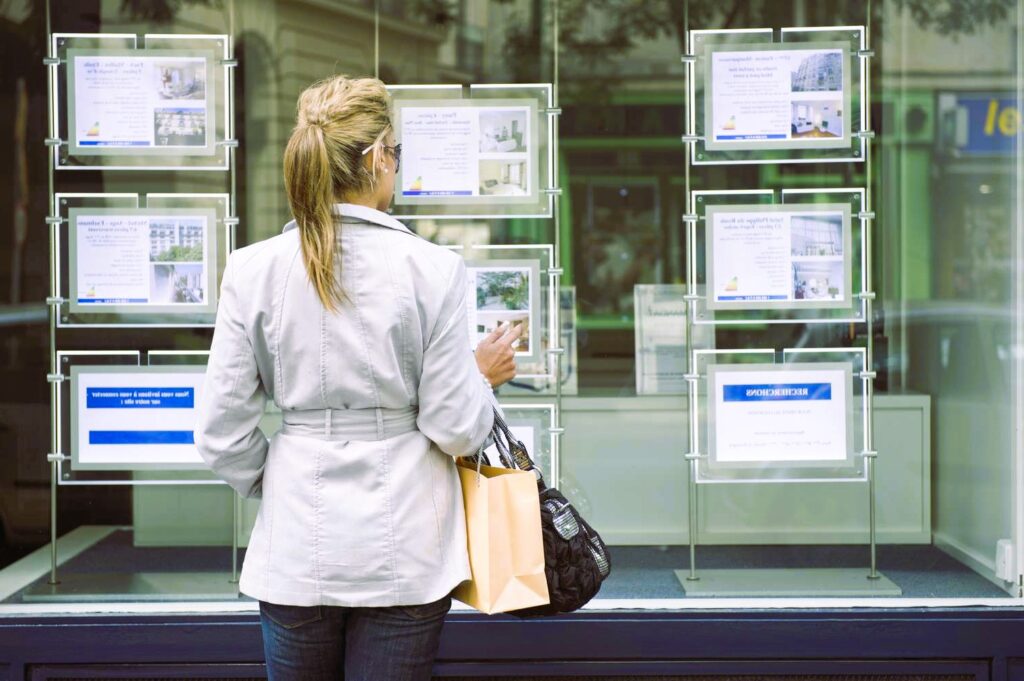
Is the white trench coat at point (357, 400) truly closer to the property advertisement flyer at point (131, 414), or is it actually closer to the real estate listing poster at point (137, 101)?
the property advertisement flyer at point (131, 414)

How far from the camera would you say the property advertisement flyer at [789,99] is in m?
4.75

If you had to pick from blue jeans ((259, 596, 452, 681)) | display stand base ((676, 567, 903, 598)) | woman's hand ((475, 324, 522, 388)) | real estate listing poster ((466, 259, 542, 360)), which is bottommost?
display stand base ((676, 567, 903, 598))

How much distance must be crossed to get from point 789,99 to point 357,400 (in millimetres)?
2752

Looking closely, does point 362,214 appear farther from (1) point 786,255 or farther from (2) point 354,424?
(1) point 786,255

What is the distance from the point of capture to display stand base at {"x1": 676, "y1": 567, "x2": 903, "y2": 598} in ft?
15.4

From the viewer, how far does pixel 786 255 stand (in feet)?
15.5

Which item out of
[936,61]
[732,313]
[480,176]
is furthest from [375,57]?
[936,61]

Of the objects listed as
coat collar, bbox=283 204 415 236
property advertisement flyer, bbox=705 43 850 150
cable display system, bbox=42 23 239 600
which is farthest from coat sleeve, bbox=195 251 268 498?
property advertisement flyer, bbox=705 43 850 150

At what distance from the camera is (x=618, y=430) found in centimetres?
536

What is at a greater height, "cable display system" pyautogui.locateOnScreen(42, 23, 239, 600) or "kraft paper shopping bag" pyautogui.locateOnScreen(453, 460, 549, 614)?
"cable display system" pyautogui.locateOnScreen(42, 23, 239, 600)

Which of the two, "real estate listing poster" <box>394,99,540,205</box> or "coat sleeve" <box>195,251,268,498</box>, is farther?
"real estate listing poster" <box>394,99,540,205</box>

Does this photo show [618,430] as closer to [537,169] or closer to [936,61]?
[537,169]

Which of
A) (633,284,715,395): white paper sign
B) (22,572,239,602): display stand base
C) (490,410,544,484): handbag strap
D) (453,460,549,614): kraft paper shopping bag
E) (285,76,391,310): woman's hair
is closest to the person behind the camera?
(285,76,391,310): woman's hair

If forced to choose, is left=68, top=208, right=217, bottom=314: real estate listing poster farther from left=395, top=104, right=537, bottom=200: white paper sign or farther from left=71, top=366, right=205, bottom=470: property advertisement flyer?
left=395, top=104, right=537, bottom=200: white paper sign
